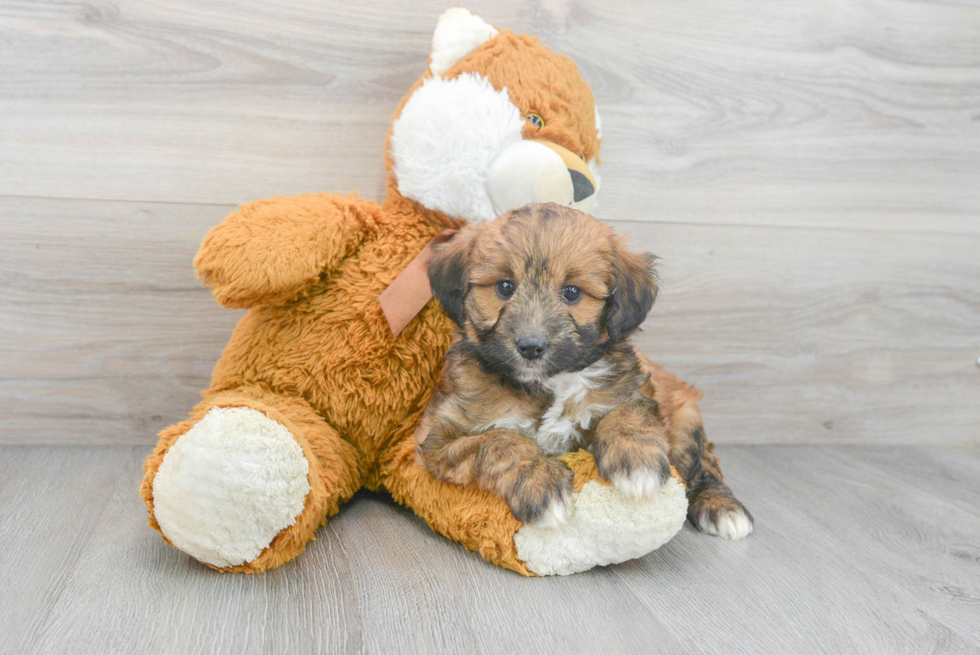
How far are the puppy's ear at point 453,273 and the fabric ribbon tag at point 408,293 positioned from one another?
142 millimetres

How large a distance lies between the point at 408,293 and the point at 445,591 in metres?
0.61

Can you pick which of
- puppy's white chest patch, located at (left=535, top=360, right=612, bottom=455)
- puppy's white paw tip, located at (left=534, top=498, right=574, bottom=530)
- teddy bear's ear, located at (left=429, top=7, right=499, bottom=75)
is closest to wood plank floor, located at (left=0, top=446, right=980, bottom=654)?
puppy's white paw tip, located at (left=534, top=498, right=574, bottom=530)

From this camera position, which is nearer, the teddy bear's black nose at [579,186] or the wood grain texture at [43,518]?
the wood grain texture at [43,518]

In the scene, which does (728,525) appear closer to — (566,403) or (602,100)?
(566,403)

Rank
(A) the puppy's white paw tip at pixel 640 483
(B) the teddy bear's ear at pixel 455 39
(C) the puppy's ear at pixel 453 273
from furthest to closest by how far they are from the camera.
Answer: (B) the teddy bear's ear at pixel 455 39 → (C) the puppy's ear at pixel 453 273 → (A) the puppy's white paw tip at pixel 640 483

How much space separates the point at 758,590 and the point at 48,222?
1.89 meters

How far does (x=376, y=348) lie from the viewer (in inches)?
62.9

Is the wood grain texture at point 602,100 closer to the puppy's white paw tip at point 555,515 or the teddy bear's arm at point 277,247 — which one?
the teddy bear's arm at point 277,247

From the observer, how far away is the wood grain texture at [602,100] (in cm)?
185

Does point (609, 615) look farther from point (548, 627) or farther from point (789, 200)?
point (789, 200)

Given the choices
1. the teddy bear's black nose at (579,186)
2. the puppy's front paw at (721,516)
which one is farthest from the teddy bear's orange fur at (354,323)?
the puppy's front paw at (721,516)

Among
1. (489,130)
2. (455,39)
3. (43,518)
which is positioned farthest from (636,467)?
(43,518)

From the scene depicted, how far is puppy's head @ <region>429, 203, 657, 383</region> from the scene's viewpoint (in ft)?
4.18

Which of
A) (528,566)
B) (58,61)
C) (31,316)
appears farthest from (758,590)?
(58,61)
